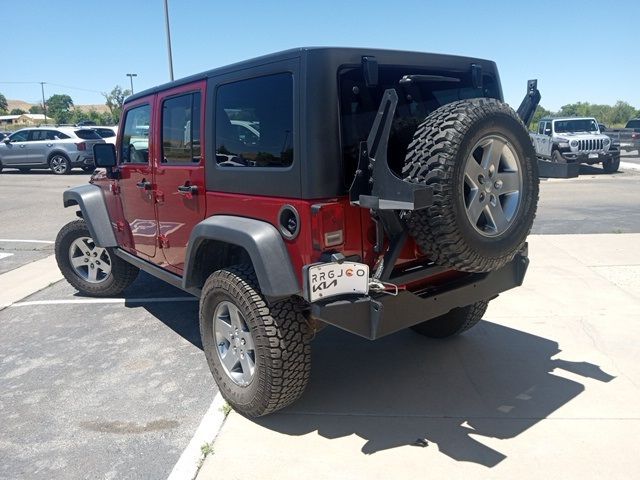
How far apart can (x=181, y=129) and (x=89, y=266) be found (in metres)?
2.53

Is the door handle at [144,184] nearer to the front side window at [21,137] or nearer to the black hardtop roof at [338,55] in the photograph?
the black hardtop roof at [338,55]

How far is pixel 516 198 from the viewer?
2.86m

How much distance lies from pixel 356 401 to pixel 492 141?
5.83 ft

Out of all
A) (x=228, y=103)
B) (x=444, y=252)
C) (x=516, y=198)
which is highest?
(x=228, y=103)

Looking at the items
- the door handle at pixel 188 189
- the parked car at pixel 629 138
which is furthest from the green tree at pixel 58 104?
the door handle at pixel 188 189

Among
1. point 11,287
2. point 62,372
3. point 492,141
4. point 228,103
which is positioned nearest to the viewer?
point 492,141

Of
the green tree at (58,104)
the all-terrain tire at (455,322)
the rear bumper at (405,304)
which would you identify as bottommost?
the all-terrain tire at (455,322)

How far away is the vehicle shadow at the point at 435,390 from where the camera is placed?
2955mm

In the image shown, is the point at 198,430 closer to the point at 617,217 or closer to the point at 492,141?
the point at 492,141

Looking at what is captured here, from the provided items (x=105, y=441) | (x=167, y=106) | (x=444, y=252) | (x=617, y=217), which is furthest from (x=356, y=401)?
(x=617, y=217)

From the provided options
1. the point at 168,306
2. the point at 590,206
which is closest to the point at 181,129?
the point at 168,306

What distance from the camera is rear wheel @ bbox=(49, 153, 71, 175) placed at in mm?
19328

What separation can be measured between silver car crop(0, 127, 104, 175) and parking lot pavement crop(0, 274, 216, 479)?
1539 centimetres

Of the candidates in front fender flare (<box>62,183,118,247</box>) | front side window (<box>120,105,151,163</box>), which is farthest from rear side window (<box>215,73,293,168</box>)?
front fender flare (<box>62,183,118,247</box>)
